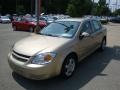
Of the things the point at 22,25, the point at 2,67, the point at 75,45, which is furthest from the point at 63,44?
the point at 22,25

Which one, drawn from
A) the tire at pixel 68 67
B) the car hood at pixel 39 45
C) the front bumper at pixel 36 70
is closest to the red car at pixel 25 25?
the car hood at pixel 39 45

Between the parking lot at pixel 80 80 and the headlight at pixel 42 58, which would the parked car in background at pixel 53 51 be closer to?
the headlight at pixel 42 58

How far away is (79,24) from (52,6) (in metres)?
85.5

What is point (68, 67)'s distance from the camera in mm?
5852

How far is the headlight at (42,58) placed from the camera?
17.0ft

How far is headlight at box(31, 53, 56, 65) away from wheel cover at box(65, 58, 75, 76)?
26.0 inches

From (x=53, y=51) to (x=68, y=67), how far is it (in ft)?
2.52

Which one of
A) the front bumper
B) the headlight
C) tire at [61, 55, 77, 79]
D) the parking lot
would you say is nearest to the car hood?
the headlight

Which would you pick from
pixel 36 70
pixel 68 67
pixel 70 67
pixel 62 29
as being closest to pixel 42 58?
pixel 36 70

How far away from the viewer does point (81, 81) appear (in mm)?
5766

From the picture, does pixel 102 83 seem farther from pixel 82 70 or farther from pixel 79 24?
pixel 79 24

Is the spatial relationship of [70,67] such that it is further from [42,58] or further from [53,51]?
[42,58]

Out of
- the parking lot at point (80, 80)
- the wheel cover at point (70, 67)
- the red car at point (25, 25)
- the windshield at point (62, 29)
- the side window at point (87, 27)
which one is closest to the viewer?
the parking lot at point (80, 80)

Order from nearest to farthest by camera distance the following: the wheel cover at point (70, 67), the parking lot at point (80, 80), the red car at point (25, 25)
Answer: the parking lot at point (80, 80)
the wheel cover at point (70, 67)
the red car at point (25, 25)
